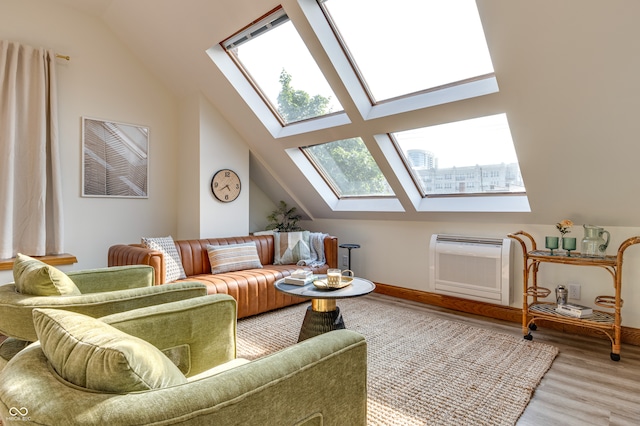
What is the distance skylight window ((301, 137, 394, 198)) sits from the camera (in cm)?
400

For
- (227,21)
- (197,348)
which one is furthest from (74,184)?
(197,348)

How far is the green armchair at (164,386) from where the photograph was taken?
771 millimetres

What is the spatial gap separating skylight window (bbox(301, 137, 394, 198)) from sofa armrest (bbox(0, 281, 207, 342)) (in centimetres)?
268

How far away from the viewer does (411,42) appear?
285 centimetres

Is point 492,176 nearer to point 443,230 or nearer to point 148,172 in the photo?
point 443,230

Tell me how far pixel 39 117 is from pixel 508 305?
4765 millimetres

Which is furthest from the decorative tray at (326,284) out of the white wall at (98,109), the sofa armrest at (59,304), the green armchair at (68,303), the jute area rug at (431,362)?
the white wall at (98,109)

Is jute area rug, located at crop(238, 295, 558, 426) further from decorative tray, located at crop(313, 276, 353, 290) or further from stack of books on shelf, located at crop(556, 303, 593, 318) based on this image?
decorative tray, located at crop(313, 276, 353, 290)

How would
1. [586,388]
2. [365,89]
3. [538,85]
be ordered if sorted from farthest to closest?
[365,89] → [538,85] → [586,388]

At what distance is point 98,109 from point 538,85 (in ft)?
13.6

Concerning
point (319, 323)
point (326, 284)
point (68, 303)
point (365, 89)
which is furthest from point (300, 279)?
point (365, 89)

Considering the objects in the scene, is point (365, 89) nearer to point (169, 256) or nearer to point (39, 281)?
point (169, 256)

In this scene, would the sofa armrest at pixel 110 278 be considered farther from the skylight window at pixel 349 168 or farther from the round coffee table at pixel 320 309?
the skylight window at pixel 349 168

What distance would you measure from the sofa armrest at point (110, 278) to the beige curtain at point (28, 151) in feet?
5.67
